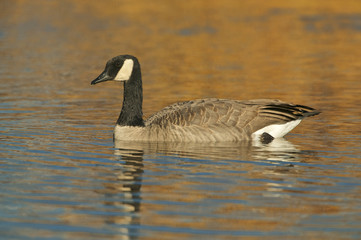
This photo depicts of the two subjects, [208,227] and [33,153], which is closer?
[208,227]

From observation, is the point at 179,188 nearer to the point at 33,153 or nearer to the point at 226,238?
the point at 226,238

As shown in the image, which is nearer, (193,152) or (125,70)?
(193,152)

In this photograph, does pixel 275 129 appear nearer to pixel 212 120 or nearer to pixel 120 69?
pixel 212 120

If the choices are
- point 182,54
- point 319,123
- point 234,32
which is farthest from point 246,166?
point 234,32

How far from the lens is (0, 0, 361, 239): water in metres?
8.83

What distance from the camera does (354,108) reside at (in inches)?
698

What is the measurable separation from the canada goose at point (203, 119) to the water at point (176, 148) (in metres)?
0.32

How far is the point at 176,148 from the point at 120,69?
2146mm

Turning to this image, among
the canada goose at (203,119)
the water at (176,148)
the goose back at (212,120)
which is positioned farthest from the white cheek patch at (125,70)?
the water at (176,148)

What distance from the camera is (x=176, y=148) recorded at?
44.6 ft

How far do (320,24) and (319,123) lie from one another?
22.0 meters

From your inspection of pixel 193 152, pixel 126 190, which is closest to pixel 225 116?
pixel 193 152

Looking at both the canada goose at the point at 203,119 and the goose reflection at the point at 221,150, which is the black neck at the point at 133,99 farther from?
the goose reflection at the point at 221,150

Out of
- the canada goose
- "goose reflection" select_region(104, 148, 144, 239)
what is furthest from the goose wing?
"goose reflection" select_region(104, 148, 144, 239)
